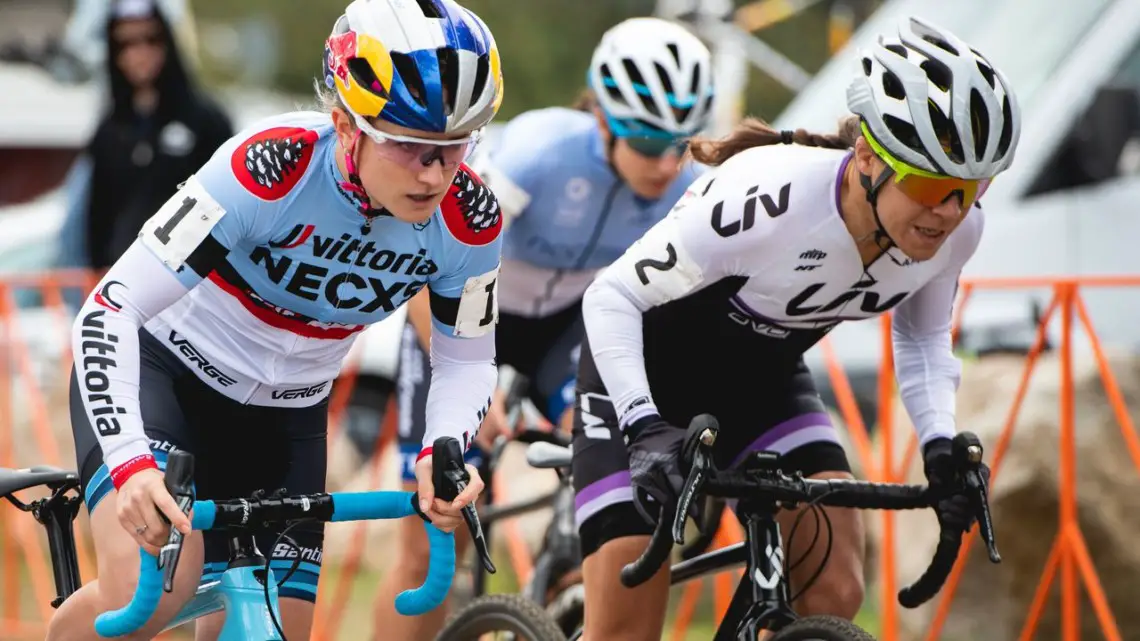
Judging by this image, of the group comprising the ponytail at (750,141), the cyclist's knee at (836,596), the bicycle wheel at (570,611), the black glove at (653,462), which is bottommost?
the bicycle wheel at (570,611)

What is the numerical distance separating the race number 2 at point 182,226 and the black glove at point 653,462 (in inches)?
43.4

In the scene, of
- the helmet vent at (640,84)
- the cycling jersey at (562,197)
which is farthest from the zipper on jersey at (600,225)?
the helmet vent at (640,84)

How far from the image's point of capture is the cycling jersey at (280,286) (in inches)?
131

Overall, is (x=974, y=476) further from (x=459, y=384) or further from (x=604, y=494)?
(x=459, y=384)

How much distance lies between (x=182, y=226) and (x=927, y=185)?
1.61 metres

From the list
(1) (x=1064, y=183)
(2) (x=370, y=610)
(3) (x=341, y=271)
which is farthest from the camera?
(2) (x=370, y=610)

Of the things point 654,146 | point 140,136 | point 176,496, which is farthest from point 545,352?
point 176,496

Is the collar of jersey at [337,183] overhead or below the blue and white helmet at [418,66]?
below

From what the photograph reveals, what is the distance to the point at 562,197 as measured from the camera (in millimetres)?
5418

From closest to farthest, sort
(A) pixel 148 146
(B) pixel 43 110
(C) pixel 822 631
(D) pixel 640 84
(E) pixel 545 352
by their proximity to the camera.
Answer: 1. (C) pixel 822 631
2. (D) pixel 640 84
3. (E) pixel 545 352
4. (A) pixel 148 146
5. (B) pixel 43 110

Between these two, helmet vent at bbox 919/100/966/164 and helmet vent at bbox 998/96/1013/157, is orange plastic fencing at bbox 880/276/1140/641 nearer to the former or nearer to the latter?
helmet vent at bbox 998/96/1013/157

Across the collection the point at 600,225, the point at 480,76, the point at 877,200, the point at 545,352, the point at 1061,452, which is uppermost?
the point at 480,76

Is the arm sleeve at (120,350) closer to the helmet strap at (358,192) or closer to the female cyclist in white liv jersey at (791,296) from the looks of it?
the helmet strap at (358,192)

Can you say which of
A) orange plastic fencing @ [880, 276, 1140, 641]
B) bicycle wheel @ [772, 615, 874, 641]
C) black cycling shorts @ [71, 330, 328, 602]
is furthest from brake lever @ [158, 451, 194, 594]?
orange plastic fencing @ [880, 276, 1140, 641]
